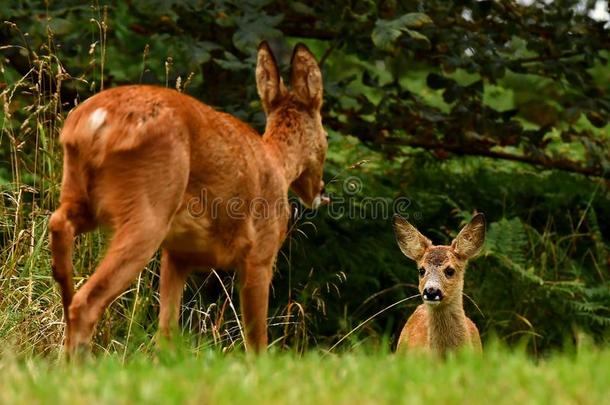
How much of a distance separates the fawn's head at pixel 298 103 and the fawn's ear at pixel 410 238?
1.07 m

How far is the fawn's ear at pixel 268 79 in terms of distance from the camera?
7422mm

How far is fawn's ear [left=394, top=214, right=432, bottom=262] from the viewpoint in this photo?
846cm

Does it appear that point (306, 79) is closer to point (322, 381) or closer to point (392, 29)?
point (392, 29)

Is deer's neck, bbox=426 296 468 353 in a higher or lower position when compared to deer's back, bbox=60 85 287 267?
lower

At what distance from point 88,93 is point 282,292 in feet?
7.17

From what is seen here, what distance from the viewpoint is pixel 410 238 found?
27.9 feet

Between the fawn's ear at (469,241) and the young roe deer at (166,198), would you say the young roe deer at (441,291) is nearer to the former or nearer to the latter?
the fawn's ear at (469,241)

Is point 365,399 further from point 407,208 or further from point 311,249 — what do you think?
point 407,208

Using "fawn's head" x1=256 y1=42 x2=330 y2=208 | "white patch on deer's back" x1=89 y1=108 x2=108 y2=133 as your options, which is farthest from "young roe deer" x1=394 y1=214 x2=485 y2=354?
"white patch on deer's back" x1=89 y1=108 x2=108 y2=133

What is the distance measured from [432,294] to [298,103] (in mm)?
1420

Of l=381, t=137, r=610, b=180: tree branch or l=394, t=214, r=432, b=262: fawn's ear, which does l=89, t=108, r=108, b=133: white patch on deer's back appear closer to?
l=394, t=214, r=432, b=262: fawn's ear

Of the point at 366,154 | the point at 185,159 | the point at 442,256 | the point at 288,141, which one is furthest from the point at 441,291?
the point at 366,154

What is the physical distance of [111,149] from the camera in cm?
567

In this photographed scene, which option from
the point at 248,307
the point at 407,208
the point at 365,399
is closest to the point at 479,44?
the point at 407,208
